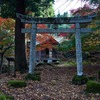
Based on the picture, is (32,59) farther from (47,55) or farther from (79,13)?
(47,55)

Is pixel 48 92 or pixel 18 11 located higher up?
pixel 18 11

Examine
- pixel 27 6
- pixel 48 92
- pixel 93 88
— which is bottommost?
pixel 48 92

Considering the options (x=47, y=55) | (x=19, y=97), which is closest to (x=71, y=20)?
(x=19, y=97)

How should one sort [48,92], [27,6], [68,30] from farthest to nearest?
[27,6]
[68,30]
[48,92]

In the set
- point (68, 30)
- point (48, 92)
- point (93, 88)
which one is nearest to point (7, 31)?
point (68, 30)

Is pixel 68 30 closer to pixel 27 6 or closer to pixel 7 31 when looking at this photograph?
pixel 27 6

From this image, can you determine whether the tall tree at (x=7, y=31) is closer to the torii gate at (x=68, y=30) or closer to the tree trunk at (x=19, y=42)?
the tree trunk at (x=19, y=42)

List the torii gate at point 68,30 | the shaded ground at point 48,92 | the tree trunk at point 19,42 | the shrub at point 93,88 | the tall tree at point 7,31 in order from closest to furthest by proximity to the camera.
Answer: the shaded ground at point 48,92 < the shrub at point 93,88 < the torii gate at point 68,30 < the tree trunk at point 19,42 < the tall tree at point 7,31

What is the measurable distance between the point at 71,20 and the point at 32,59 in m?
2.58

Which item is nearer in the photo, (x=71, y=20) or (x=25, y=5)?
(x=71, y=20)

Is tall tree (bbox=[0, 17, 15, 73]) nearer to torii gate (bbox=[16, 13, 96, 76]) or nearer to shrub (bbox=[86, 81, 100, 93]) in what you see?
torii gate (bbox=[16, 13, 96, 76])

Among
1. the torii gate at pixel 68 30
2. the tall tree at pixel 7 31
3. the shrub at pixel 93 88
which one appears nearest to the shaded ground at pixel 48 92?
the shrub at pixel 93 88

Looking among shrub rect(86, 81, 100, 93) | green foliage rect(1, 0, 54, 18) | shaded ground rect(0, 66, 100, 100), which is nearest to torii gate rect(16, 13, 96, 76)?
shaded ground rect(0, 66, 100, 100)

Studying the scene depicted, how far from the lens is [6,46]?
66.7 feet
